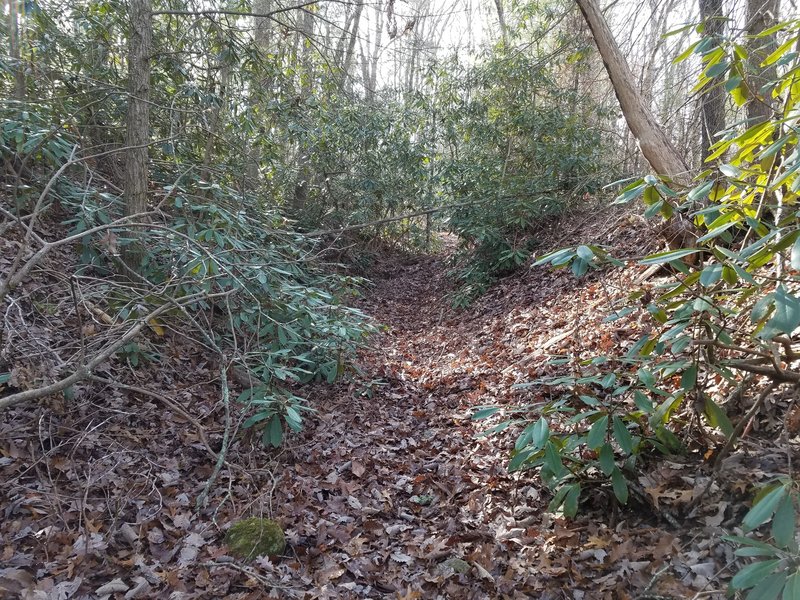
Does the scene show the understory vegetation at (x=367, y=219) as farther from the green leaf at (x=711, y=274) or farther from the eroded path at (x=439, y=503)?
the eroded path at (x=439, y=503)

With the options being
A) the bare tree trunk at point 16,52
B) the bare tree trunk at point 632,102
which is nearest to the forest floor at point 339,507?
the bare tree trunk at point 632,102

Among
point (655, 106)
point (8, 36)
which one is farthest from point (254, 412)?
point (655, 106)

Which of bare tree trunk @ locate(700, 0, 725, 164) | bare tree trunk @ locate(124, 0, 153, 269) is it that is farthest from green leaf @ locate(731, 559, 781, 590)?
bare tree trunk @ locate(700, 0, 725, 164)

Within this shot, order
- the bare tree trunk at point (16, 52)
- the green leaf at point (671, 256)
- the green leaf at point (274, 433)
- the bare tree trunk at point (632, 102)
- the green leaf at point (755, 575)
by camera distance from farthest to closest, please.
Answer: the bare tree trunk at point (632, 102) < the bare tree trunk at point (16, 52) < the green leaf at point (274, 433) < the green leaf at point (671, 256) < the green leaf at point (755, 575)

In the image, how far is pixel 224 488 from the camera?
10.9 feet

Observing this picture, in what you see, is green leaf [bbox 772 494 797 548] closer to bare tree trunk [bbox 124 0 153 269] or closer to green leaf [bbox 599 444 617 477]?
green leaf [bbox 599 444 617 477]

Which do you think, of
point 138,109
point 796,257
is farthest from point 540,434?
point 138,109

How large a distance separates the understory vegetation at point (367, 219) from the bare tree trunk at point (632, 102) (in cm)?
8

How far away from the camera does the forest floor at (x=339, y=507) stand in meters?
2.44

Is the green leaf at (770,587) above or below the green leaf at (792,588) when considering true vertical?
below

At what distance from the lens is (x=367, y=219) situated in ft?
35.4

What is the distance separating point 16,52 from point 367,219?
6.68 meters

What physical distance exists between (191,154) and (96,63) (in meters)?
1.30

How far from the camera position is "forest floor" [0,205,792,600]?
8.01 feet
